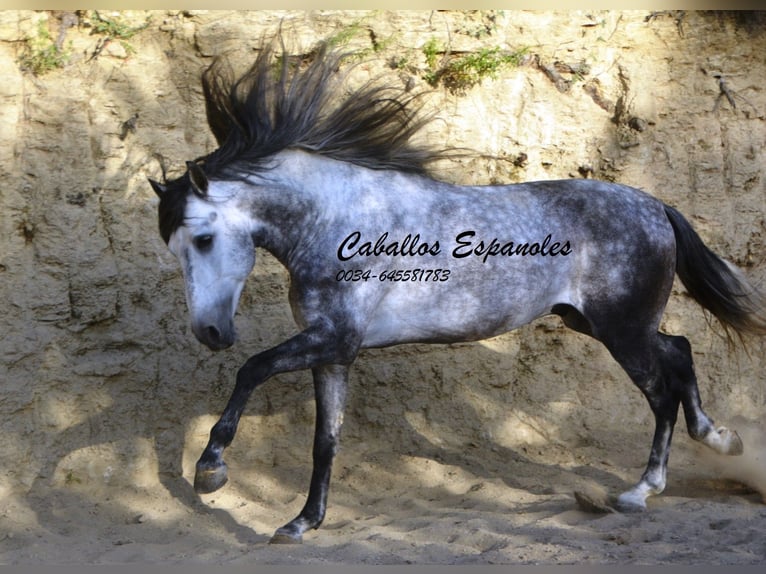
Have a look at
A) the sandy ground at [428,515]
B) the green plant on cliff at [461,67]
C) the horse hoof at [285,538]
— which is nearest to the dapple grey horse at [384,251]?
the horse hoof at [285,538]

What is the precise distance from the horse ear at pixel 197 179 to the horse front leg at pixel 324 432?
3.58 feet

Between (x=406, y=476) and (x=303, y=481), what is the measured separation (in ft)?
2.10

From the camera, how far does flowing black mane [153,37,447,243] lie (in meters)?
5.10

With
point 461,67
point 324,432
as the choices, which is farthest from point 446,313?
point 461,67

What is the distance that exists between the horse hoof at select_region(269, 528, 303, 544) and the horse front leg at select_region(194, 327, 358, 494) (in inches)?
21.7

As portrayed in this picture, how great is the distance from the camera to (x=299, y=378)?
21.6ft

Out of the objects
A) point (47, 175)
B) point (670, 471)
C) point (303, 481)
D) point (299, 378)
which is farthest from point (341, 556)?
point (47, 175)

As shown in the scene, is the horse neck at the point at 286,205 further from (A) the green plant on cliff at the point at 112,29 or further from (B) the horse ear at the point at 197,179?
(A) the green plant on cliff at the point at 112,29

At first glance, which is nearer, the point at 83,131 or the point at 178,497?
the point at 178,497

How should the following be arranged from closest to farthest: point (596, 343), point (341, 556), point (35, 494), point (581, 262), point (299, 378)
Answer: point (341, 556) < point (581, 262) < point (35, 494) < point (299, 378) < point (596, 343)

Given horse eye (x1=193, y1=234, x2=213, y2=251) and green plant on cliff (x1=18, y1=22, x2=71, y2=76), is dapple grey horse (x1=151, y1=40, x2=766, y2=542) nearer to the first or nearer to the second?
horse eye (x1=193, y1=234, x2=213, y2=251)

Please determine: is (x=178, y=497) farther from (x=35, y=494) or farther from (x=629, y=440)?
(x=629, y=440)

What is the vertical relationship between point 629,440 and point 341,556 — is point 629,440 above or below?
below

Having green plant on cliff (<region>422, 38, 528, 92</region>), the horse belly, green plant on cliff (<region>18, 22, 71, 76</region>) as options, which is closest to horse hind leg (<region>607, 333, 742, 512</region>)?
the horse belly
